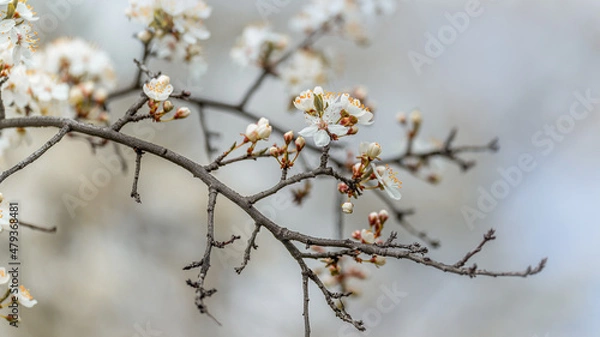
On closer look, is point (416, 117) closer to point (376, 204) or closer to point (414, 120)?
point (414, 120)

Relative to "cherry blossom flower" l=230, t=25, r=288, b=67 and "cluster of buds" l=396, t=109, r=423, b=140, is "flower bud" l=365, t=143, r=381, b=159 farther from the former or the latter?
→ "cherry blossom flower" l=230, t=25, r=288, b=67

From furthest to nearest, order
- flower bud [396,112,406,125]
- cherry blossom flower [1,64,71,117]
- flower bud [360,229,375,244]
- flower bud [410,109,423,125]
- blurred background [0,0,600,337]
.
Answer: blurred background [0,0,600,337]
flower bud [396,112,406,125]
flower bud [410,109,423,125]
cherry blossom flower [1,64,71,117]
flower bud [360,229,375,244]

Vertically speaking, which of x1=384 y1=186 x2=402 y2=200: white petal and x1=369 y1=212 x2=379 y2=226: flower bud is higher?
x1=369 y1=212 x2=379 y2=226: flower bud

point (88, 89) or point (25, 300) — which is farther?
point (88, 89)

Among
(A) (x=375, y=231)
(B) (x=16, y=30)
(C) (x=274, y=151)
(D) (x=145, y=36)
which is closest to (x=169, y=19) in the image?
(D) (x=145, y=36)

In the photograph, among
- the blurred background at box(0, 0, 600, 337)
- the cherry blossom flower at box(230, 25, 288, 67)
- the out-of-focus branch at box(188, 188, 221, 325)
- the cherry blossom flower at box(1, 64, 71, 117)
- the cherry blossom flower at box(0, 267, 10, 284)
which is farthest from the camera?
the blurred background at box(0, 0, 600, 337)

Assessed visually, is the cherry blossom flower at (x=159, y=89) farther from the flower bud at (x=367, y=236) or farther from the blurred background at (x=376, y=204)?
the blurred background at (x=376, y=204)

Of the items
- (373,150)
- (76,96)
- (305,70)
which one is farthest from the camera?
(305,70)

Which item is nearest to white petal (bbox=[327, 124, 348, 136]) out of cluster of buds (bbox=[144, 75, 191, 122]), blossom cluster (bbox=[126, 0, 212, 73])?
cluster of buds (bbox=[144, 75, 191, 122])
